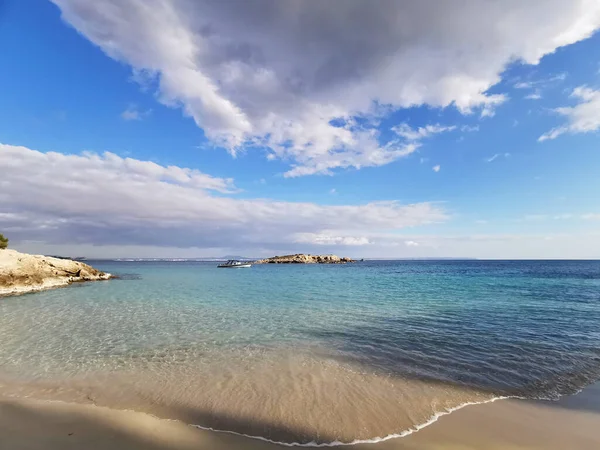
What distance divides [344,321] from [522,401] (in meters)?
10.2

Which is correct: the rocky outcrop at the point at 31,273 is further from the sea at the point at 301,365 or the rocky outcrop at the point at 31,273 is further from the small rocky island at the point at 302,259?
the small rocky island at the point at 302,259

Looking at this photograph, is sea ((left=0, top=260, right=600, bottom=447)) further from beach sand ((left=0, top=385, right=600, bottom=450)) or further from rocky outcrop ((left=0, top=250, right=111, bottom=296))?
rocky outcrop ((left=0, top=250, right=111, bottom=296))

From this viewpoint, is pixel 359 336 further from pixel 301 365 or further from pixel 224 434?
pixel 224 434

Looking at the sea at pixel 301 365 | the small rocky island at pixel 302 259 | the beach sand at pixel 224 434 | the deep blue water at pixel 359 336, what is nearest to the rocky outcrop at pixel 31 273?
the deep blue water at pixel 359 336

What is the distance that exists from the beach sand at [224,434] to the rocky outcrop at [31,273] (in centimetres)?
3389

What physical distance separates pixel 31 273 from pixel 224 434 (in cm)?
4393

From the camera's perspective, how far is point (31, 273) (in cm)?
3638

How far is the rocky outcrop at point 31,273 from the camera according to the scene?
107 ft

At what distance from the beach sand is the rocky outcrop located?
111 ft

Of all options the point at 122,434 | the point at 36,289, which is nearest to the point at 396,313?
the point at 122,434

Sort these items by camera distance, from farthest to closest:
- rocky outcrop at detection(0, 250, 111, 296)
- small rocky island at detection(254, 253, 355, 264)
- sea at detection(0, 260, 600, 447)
Answer: 1. small rocky island at detection(254, 253, 355, 264)
2. rocky outcrop at detection(0, 250, 111, 296)
3. sea at detection(0, 260, 600, 447)

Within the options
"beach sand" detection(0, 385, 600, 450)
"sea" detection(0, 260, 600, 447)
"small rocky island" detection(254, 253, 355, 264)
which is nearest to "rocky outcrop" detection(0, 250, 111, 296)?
"sea" detection(0, 260, 600, 447)

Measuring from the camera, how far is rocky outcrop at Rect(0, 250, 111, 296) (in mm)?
32750

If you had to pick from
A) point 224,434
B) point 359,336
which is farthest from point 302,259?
point 224,434
